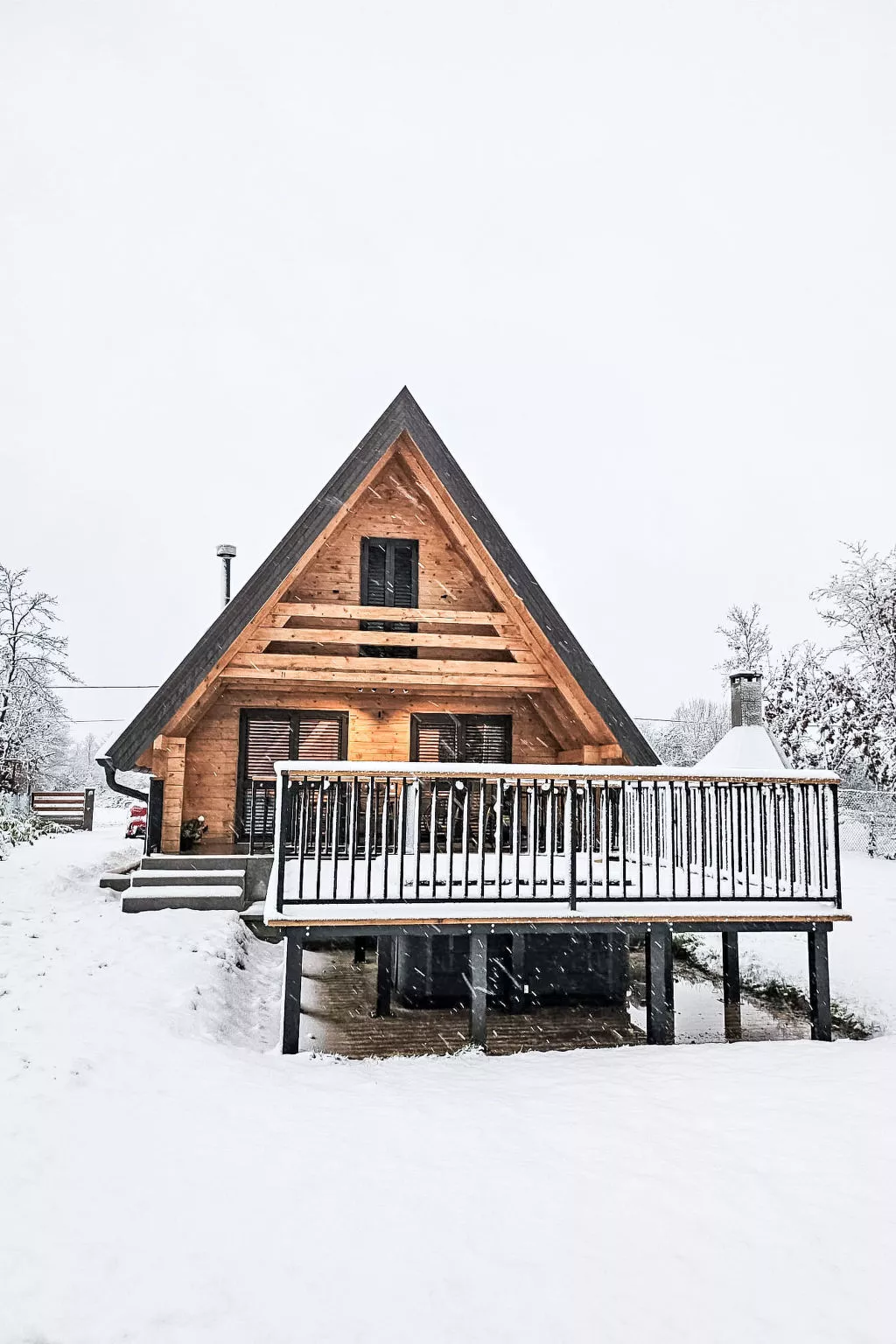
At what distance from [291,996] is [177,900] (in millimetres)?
4084

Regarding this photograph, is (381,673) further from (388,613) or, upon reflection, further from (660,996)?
(660,996)

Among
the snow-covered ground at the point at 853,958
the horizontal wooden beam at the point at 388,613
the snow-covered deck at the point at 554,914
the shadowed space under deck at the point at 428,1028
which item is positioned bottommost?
the snow-covered ground at the point at 853,958

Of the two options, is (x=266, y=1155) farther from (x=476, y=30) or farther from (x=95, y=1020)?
(x=476, y=30)

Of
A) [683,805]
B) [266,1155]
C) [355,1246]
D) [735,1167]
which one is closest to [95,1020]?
[266,1155]

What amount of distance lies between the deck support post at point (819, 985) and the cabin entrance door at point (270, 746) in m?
7.13

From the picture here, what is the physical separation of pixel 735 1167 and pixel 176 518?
412 ft

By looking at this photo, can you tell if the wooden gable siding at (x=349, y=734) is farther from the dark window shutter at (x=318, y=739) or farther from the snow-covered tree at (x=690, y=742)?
the snow-covered tree at (x=690, y=742)

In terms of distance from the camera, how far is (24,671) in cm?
2372

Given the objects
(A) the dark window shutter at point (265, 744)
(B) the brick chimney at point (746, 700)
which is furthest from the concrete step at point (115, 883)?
(B) the brick chimney at point (746, 700)

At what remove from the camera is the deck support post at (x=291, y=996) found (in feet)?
21.3

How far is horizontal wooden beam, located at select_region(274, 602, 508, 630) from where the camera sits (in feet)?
36.0

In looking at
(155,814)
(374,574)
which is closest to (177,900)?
(155,814)

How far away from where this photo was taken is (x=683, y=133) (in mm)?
169875

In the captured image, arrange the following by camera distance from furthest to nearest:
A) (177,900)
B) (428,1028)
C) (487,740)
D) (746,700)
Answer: (487,740) < (177,900) < (746,700) < (428,1028)
